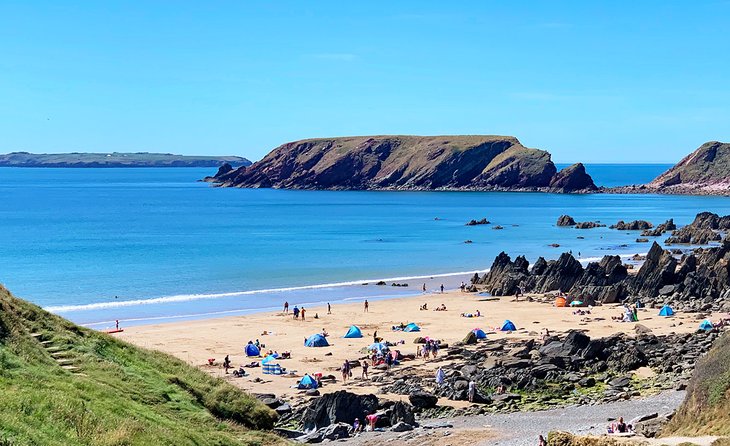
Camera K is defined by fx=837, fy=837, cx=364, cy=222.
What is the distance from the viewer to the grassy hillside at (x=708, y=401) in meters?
19.3

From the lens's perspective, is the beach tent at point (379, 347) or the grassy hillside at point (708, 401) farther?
the beach tent at point (379, 347)

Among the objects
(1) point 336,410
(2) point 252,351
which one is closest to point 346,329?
(2) point 252,351

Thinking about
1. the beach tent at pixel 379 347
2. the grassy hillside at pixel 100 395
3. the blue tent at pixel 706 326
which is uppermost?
the grassy hillside at pixel 100 395

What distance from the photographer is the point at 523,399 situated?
2836 centimetres

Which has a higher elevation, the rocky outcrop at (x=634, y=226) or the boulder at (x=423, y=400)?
the rocky outcrop at (x=634, y=226)

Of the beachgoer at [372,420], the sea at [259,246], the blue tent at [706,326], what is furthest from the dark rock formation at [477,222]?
the beachgoer at [372,420]

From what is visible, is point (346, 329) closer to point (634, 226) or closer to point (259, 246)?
point (259, 246)

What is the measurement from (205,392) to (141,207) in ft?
454

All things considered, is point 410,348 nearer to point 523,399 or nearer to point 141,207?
point 523,399

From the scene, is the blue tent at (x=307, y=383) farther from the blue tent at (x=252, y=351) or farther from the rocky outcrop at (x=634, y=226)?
the rocky outcrop at (x=634, y=226)

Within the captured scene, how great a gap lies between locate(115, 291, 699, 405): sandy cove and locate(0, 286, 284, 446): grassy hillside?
1128cm

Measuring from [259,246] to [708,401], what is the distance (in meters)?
71.1

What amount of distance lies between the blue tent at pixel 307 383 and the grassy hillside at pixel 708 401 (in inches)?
524

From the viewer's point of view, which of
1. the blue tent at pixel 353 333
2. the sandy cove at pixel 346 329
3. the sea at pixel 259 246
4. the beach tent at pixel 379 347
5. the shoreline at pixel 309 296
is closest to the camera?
the sandy cove at pixel 346 329
